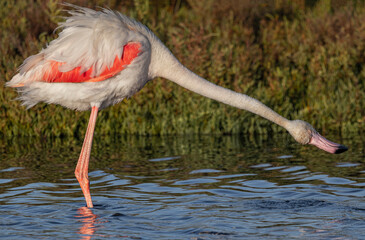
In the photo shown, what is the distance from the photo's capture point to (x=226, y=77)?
454 inches

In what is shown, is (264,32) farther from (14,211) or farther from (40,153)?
(14,211)

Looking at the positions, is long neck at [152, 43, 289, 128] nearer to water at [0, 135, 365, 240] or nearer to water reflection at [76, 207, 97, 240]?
water at [0, 135, 365, 240]

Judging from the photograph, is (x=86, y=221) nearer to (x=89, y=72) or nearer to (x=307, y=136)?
(x=89, y=72)

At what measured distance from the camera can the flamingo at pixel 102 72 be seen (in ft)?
22.7

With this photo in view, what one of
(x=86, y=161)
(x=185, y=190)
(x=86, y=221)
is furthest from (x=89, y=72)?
(x=185, y=190)

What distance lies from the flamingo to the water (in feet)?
1.83

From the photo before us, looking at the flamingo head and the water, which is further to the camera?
the flamingo head

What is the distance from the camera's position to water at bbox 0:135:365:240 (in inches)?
236

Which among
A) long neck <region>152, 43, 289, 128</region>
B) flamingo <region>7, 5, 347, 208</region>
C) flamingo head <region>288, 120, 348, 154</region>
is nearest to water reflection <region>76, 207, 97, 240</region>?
flamingo <region>7, 5, 347, 208</region>

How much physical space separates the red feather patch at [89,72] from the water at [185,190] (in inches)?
50.3

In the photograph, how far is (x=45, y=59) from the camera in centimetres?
711

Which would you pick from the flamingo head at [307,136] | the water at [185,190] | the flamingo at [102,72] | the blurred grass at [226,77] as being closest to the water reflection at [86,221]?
the water at [185,190]

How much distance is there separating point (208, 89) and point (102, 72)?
1106 mm

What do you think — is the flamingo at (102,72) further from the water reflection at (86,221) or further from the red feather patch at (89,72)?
the water reflection at (86,221)
